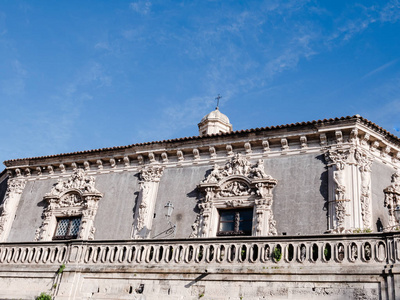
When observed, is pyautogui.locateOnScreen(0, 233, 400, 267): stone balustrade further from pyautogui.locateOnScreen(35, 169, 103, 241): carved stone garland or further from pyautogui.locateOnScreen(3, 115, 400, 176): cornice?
pyautogui.locateOnScreen(3, 115, 400, 176): cornice

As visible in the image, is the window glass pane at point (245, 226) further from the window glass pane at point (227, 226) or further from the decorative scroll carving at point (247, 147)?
the decorative scroll carving at point (247, 147)

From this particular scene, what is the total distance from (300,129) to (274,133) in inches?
38.6

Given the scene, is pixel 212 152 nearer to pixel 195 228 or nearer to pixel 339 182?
pixel 195 228

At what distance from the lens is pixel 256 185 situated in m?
17.1

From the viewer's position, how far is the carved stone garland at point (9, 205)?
70.4 feet

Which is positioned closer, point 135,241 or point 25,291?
point 135,241

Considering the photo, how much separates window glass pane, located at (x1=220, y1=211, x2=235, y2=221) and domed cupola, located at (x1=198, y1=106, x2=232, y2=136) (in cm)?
1199

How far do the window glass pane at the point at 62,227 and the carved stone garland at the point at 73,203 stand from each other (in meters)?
0.20

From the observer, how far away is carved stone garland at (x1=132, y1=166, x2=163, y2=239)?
1830 cm

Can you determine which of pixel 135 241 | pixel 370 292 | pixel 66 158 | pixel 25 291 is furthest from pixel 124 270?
pixel 66 158

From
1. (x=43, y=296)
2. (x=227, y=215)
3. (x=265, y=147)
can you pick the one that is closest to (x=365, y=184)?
(x=265, y=147)

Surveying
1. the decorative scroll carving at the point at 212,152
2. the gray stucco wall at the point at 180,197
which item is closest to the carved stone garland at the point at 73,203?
the gray stucco wall at the point at 180,197

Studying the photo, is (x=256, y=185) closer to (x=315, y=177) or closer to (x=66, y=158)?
(x=315, y=177)

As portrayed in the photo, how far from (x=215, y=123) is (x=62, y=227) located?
12399 mm
